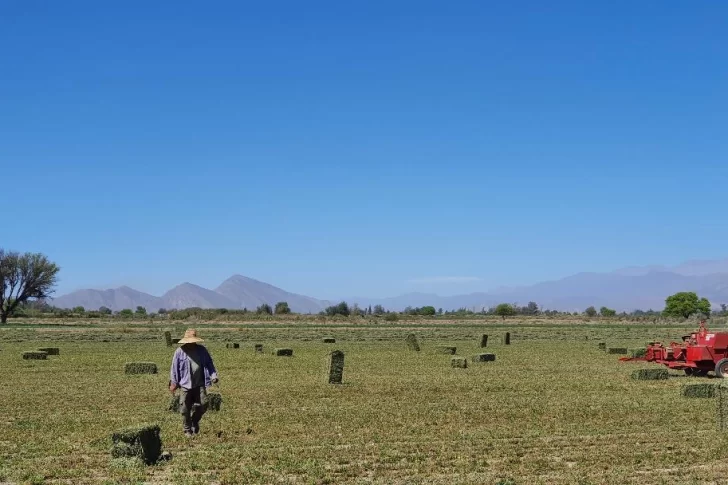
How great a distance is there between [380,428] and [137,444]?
5.16 meters

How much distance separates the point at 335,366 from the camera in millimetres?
25484

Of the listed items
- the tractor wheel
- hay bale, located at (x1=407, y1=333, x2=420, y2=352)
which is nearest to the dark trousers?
the tractor wheel

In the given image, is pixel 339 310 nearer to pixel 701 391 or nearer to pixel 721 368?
pixel 721 368

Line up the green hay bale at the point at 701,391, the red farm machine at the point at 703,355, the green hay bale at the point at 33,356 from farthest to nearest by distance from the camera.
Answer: the green hay bale at the point at 33,356 < the red farm machine at the point at 703,355 < the green hay bale at the point at 701,391

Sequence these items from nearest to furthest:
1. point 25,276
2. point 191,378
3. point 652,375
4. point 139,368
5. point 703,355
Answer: point 191,378
point 652,375
point 703,355
point 139,368
point 25,276

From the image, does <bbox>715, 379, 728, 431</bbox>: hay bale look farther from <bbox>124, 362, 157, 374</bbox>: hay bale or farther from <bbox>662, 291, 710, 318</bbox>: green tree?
<bbox>662, 291, 710, 318</bbox>: green tree

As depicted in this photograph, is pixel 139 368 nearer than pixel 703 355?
No

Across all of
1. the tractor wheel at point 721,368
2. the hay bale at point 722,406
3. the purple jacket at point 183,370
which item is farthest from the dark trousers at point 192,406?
the tractor wheel at point 721,368

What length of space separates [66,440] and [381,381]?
1258 cm

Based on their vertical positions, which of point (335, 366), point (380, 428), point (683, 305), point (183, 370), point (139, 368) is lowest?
point (380, 428)

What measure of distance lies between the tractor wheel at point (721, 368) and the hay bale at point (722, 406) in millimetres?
11486

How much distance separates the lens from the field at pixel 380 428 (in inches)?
500

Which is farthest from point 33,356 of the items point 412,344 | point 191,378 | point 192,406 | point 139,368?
point 191,378

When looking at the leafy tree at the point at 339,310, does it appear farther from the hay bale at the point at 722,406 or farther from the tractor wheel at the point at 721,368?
the hay bale at the point at 722,406
